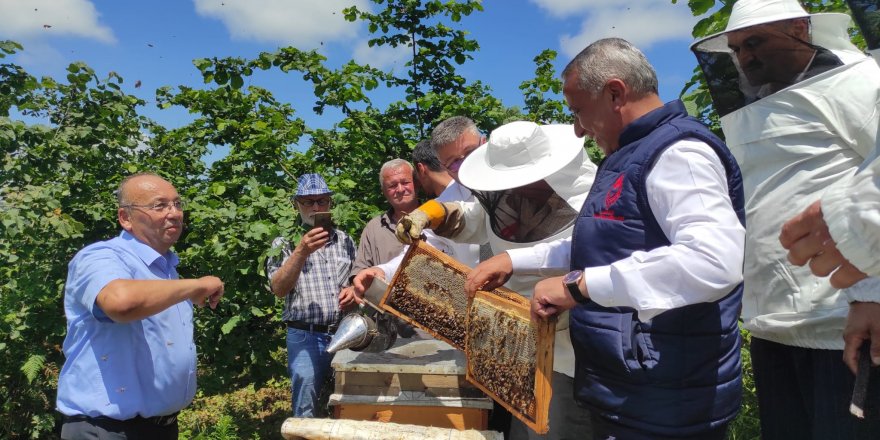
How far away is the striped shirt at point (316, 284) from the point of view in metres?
4.13

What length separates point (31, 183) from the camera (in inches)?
194

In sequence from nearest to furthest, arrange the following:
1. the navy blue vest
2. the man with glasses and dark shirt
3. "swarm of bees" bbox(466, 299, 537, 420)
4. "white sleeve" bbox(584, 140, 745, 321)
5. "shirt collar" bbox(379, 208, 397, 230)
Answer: "white sleeve" bbox(584, 140, 745, 321), the navy blue vest, "swarm of bees" bbox(466, 299, 537, 420), the man with glasses and dark shirt, "shirt collar" bbox(379, 208, 397, 230)

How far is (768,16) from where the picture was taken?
83.7 inches

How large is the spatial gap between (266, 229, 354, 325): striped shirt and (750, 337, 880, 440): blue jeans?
265 centimetres

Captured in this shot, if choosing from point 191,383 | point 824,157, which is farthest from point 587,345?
point 191,383

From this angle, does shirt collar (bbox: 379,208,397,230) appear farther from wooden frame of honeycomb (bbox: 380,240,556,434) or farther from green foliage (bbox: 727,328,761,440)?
green foliage (bbox: 727,328,761,440)

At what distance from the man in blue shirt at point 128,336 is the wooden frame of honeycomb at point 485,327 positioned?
958mm

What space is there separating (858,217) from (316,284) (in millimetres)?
3544

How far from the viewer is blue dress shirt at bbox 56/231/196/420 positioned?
2.52 m

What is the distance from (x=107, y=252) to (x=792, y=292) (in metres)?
2.82

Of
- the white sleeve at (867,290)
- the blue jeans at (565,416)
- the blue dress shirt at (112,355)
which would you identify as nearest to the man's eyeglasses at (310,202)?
the blue dress shirt at (112,355)

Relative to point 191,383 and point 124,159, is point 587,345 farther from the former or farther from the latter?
point 124,159

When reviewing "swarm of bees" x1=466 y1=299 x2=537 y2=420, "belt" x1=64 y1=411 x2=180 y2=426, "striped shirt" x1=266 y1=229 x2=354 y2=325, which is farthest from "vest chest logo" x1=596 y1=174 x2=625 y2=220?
"striped shirt" x1=266 y1=229 x2=354 y2=325

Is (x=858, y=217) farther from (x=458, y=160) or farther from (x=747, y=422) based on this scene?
(x=747, y=422)
